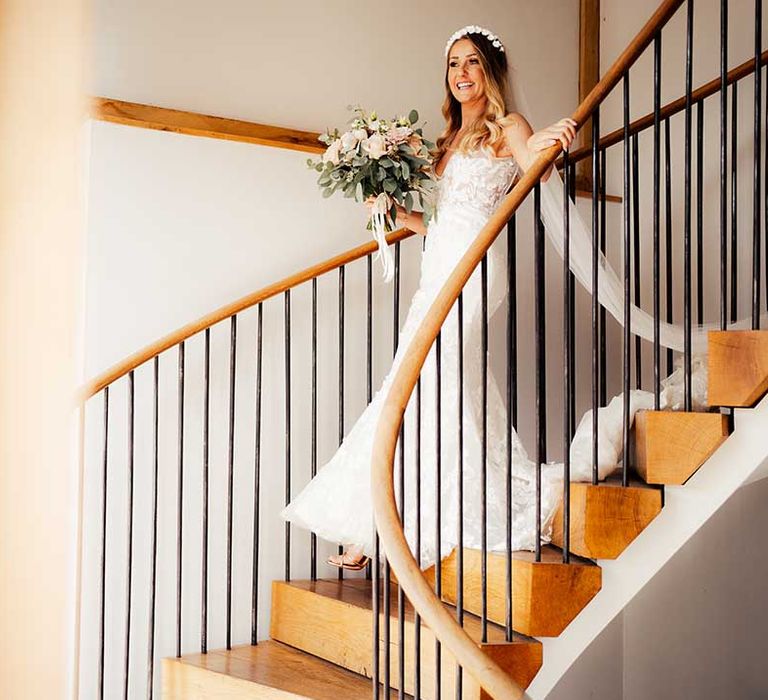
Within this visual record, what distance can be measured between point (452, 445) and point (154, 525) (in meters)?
1.18

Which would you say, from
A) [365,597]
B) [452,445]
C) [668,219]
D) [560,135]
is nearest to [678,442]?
[452,445]

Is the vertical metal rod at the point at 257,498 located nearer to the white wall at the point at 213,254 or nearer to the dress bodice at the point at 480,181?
the white wall at the point at 213,254

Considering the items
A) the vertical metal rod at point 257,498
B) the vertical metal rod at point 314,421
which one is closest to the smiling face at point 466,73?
the vertical metal rod at point 314,421

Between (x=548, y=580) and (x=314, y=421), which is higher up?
(x=314, y=421)

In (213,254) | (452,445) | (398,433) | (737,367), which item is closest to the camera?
(398,433)

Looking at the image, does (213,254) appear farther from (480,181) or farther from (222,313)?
(480,181)

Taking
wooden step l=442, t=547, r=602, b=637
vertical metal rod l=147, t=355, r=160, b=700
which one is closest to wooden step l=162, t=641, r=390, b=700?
vertical metal rod l=147, t=355, r=160, b=700

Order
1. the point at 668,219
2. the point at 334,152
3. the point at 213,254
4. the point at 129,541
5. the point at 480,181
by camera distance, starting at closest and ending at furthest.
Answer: the point at 334,152, the point at 480,181, the point at 129,541, the point at 668,219, the point at 213,254

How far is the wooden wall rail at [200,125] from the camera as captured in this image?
3600mm

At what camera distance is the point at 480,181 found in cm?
330

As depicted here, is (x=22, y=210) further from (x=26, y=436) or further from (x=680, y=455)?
(x=680, y=455)

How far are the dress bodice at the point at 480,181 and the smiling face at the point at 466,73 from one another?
0.23 m

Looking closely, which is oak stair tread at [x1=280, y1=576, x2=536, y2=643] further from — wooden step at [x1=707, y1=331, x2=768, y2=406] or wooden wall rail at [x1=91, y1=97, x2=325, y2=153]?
wooden wall rail at [x1=91, y1=97, x2=325, y2=153]

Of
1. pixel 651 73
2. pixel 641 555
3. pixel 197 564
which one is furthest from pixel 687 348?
pixel 651 73
